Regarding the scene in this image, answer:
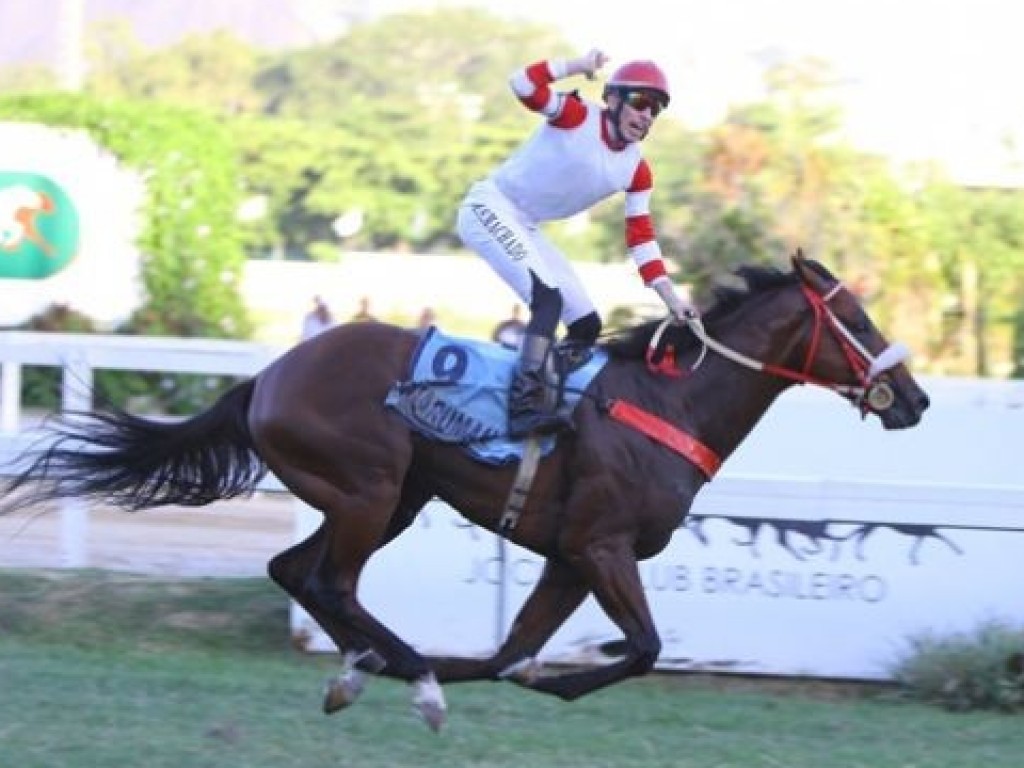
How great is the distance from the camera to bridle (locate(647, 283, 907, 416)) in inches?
264

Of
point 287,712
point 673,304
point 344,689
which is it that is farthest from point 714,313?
point 287,712

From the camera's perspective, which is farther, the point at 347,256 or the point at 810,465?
the point at 347,256

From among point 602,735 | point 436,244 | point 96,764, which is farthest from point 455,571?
point 436,244

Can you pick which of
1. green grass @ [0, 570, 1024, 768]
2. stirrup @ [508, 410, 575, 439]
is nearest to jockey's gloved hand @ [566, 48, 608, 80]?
stirrup @ [508, 410, 575, 439]

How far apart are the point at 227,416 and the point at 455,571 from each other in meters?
1.67

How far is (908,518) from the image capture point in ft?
26.7

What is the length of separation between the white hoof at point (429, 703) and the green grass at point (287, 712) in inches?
3.6

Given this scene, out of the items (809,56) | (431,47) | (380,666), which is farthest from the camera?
(431,47)

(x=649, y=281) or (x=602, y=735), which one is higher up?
(x=649, y=281)

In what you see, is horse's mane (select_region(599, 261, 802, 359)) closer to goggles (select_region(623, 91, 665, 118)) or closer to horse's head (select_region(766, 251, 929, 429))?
horse's head (select_region(766, 251, 929, 429))

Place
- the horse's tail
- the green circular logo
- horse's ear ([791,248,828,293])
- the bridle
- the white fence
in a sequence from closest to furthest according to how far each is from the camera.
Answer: the bridle < horse's ear ([791,248,828,293]) < the horse's tail < the white fence < the green circular logo

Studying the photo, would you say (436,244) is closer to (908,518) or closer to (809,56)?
(809,56)

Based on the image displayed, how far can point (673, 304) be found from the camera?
22.3 feet

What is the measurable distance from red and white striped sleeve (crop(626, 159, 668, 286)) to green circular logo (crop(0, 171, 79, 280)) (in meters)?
15.8
